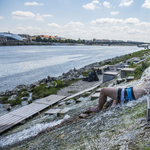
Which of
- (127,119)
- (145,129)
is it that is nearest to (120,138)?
(145,129)

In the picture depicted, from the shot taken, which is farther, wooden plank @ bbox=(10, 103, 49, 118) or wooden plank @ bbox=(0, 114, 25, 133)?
wooden plank @ bbox=(10, 103, 49, 118)

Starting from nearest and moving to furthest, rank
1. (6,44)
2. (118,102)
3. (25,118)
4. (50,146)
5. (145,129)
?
(145,129)
(50,146)
(118,102)
(25,118)
(6,44)

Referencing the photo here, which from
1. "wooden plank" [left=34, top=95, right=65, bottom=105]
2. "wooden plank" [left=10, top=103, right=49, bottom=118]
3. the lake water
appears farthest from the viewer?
the lake water

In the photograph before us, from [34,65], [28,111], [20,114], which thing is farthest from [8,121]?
[34,65]

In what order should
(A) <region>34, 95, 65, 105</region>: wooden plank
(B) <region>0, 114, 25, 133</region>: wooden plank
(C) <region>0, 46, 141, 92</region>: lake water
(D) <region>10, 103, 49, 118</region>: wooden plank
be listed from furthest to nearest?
(C) <region>0, 46, 141, 92</region>: lake water, (A) <region>34, 95, 65, 105</region>: wooden plank, (D) <region>10, 103, 49, 118</region>: wooden plank, (B) <region>0, 114, 25, 133</region>: wooden plank

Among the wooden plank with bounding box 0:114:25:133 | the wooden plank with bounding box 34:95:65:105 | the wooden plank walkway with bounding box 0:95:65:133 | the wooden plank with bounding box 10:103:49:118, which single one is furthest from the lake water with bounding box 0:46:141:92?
the wooden plank with bounding box 0:114:25:133

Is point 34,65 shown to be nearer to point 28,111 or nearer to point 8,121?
point 28,111

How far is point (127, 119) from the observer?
3.13 m

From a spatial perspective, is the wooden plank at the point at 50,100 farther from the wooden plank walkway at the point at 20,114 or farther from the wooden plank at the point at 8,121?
the wooden plank at the point at 8,121

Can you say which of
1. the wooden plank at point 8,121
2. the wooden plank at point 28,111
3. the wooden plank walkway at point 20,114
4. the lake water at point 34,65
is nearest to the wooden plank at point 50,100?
the wooden plank walkway at point 20,114

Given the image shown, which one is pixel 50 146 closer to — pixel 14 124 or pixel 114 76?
pixel 14 124

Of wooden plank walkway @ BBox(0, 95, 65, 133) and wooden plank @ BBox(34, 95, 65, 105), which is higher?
wooden plank @ BBox(34, 95, 65, 105)

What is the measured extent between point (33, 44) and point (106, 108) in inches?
5562

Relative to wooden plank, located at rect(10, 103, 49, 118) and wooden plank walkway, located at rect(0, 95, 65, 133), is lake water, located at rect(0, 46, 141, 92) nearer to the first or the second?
wooden plank walkway, located at rect(0, 95, 65, 133)
